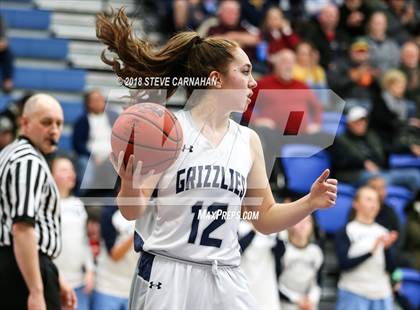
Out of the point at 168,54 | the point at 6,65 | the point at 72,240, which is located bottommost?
the point at 72,240

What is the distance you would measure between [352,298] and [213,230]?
4013 mm

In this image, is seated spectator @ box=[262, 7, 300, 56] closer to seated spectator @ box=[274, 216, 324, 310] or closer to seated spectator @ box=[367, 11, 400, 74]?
seated spectator @ box=[367, 11, 400, 74]

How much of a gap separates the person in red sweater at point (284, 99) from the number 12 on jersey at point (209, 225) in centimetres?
Result: 491

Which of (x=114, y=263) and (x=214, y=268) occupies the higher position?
(x=214, y=268)

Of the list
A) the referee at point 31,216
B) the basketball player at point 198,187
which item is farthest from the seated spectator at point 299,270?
the basketball player at point 198,187

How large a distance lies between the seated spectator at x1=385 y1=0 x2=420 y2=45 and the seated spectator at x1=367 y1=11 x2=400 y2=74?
0.43 m

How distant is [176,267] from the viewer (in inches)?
160

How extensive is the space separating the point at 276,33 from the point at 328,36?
114 cm

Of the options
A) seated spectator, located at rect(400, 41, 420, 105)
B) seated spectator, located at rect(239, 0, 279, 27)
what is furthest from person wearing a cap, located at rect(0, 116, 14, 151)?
seated spectator, located at rect(400, 41, 420, 105)

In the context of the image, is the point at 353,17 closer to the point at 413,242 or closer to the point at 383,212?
the point at 413,242

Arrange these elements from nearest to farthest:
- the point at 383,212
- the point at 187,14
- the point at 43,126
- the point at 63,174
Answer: the point at 43,126 < the point at 63,174 < the point at 383,212 < the point at 187,14

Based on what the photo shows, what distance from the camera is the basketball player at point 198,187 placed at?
405cm

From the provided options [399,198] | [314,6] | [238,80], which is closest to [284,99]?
[399,198]

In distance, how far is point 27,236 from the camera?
4.76m
